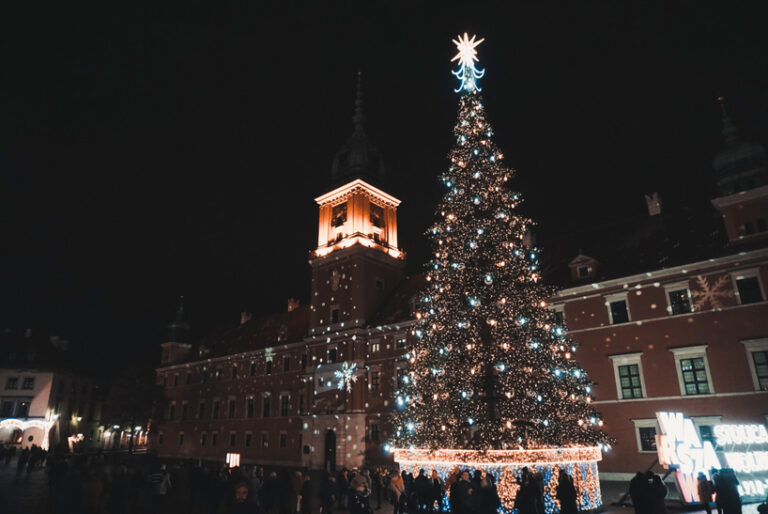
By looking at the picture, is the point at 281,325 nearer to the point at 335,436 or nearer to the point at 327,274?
the point at 327,274

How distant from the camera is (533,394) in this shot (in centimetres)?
1612

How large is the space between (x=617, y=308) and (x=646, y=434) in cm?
658

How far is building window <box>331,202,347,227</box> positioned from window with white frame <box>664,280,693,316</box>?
25947 millimetres

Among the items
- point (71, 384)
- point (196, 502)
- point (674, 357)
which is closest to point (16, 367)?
point (71, 384)

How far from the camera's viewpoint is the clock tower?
4159cm

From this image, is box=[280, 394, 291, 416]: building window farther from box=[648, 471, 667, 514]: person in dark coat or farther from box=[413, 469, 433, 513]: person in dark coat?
box=[648, 471, 667, 514]: person in dark coat

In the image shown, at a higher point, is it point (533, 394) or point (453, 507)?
point (533, 394)

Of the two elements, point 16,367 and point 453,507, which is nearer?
point 453,507

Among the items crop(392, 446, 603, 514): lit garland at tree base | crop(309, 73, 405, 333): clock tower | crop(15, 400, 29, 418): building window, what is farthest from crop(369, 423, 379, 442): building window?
crop(15, 400, 29, 418): building window

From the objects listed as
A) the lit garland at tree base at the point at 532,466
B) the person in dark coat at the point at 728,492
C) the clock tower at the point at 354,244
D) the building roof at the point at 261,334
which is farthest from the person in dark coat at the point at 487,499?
the building roof at the point at 261,334

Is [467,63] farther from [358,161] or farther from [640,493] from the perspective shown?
[358,161]

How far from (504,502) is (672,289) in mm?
16875

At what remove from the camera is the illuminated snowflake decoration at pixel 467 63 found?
20984 mm

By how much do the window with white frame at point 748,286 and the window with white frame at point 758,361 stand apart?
193 cm
